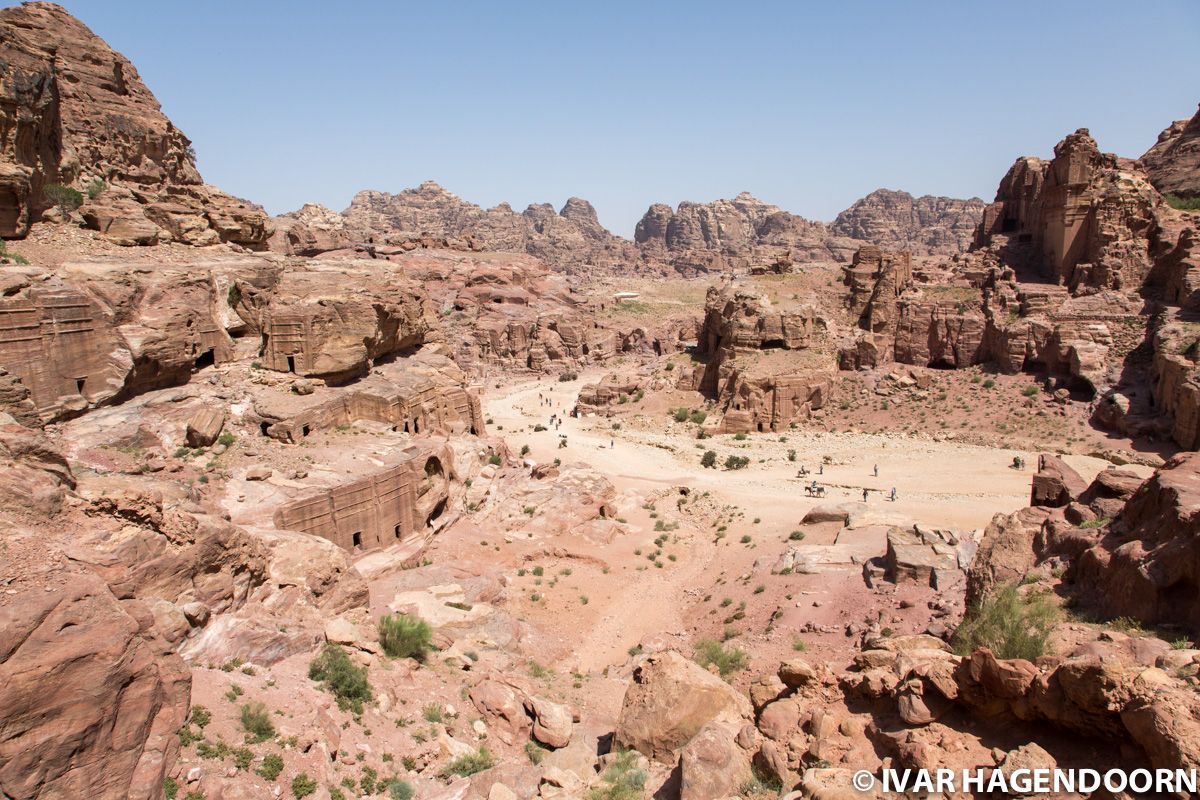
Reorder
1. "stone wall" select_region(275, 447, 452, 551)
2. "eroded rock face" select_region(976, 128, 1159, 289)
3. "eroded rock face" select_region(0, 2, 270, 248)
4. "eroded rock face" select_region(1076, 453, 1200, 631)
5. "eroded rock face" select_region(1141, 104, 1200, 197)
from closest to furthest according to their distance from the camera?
"eroded rock face" select_region(1076, 453, 1200, 631)
"stone wall" select_region(275, 447, 452, 551)
"eroded rock face" select_region(0, 2, 270, 248)
"eroded rock face" select_region(976, 128, 1159, 289)
"eroded rock face" select_region(1141, 104, 1200, 197)

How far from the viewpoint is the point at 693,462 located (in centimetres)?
3438

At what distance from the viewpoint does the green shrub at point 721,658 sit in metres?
14.4

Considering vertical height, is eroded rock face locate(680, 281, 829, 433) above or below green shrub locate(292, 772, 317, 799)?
above

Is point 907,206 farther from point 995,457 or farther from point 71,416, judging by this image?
point 71,416

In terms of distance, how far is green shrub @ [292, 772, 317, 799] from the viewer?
8.64 meters

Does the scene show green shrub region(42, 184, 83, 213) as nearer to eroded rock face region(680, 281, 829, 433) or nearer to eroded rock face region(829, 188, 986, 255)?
eroded rock face region(680, 281, 829, 433)

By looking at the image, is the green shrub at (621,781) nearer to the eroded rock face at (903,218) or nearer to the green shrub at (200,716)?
the green shrub at (200,716)

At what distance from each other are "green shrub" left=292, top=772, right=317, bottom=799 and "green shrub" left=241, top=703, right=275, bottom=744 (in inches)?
27.7

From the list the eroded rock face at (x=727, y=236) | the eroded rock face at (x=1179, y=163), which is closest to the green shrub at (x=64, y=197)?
the eroded rock face at (x=1179, y=163)

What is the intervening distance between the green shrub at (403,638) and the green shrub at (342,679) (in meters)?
1.53

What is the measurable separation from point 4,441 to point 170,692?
4320 mm

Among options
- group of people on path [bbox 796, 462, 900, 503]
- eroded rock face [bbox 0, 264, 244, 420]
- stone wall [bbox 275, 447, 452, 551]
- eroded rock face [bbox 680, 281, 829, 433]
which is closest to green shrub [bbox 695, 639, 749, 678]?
stone wall [bbox 275, 447, 452, 551]

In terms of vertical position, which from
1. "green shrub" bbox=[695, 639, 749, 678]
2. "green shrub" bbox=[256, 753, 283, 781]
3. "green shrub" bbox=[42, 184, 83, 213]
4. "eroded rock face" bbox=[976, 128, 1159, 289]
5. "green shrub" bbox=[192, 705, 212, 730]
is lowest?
"green shrub" bbox=[695, 639, 749, 678]

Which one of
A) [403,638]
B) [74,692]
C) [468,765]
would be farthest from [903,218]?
[74,692]
